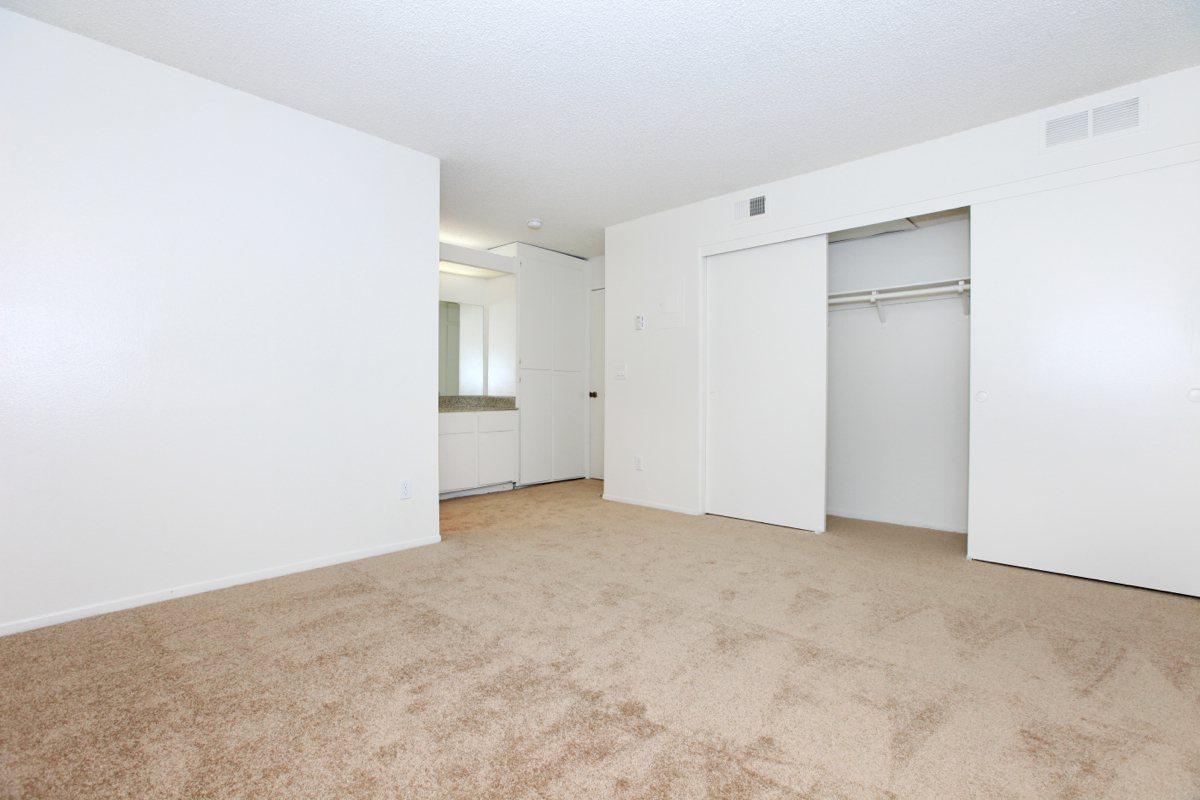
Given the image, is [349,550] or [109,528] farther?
Result: [349,550]

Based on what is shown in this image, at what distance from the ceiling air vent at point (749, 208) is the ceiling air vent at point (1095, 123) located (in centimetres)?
171

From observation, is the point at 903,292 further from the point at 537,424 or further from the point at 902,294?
the point at 537,424

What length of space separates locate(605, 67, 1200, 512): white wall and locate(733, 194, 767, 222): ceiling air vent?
4 centimetres

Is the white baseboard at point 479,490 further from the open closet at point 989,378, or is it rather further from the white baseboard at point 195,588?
the open closet at point 989,378

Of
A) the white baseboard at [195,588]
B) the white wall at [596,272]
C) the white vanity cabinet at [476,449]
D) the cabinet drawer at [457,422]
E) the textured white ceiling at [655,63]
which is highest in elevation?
the textured white ceiling at [655,63]

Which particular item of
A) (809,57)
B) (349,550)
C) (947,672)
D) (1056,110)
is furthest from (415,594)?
(1056,110)

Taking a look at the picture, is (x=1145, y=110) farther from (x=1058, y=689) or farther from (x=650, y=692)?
(x=650, y=692)

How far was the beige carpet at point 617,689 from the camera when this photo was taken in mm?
1453

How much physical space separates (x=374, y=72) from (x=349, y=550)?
2612 mm

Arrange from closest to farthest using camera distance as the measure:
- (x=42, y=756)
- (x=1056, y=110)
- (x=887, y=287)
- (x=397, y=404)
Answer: (x=42, y=756), (x=1056, y=110), (x=397, y=404), (x=887, y=287)

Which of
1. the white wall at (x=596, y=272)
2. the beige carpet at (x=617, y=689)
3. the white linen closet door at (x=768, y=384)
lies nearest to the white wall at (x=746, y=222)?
the white linen closet door at (x=768, y=384)

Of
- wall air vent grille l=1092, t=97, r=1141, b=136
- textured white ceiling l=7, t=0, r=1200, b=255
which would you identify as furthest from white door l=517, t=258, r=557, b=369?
wall air vent grille l=1092, t=97, r=1141, b=136

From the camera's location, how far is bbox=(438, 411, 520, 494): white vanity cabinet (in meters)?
5.34

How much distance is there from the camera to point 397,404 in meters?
3.63
